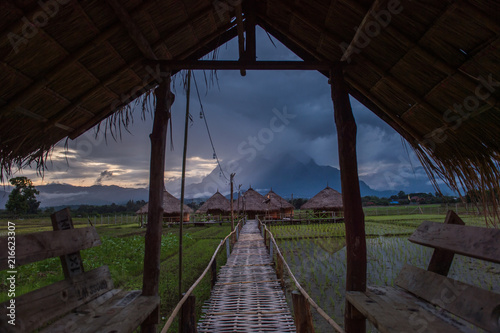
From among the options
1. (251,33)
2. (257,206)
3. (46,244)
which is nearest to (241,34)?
(251,33)

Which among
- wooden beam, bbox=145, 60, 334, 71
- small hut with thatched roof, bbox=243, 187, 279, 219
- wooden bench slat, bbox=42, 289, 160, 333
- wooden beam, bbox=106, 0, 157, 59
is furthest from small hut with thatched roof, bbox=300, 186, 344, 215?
wooden bench slat, bbox=42, 289, 160, 333

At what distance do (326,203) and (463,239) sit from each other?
2712 centimetres

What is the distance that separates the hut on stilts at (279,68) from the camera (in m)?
2.06

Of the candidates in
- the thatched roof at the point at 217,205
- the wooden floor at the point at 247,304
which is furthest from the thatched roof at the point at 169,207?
the wooden floor at the point at 247,304

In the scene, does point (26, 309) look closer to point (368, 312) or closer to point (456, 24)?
point (368, 312)

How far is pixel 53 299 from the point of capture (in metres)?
1.74

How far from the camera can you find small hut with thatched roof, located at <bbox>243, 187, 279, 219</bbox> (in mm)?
28641

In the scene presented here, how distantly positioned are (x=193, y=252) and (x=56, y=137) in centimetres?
821

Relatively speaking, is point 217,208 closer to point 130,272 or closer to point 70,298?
point 130,272

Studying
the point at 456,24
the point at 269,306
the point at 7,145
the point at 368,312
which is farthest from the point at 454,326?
the point at 7,145

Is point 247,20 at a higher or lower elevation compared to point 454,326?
higher

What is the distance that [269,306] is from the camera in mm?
4332

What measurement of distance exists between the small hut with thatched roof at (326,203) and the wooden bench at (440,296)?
84.9 feet

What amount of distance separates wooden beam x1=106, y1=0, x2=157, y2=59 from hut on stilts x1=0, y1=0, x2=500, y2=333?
1cm
